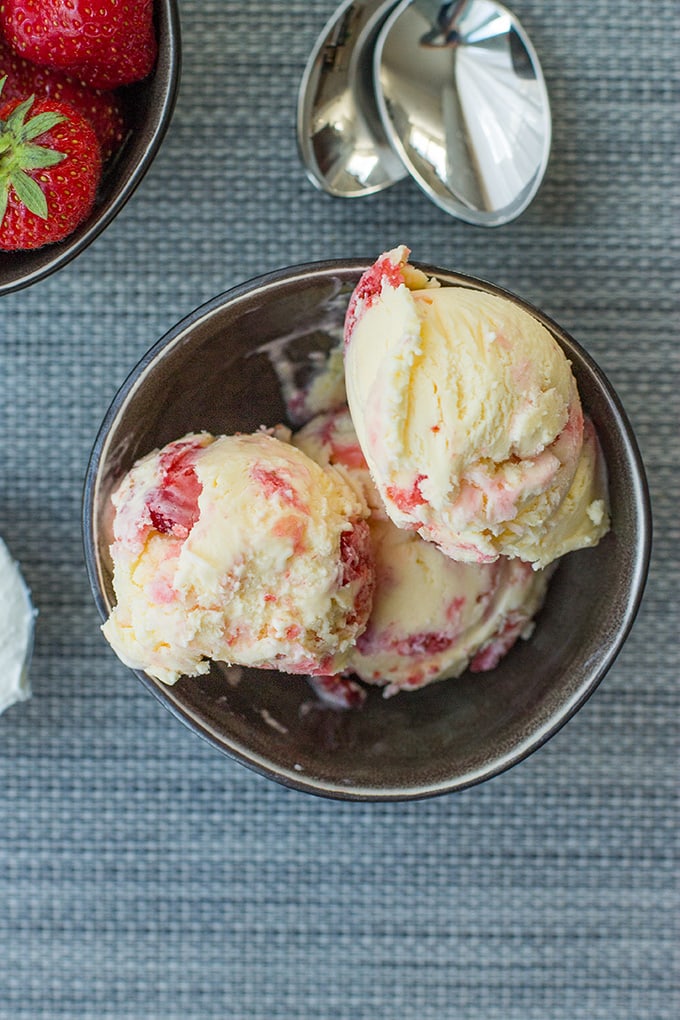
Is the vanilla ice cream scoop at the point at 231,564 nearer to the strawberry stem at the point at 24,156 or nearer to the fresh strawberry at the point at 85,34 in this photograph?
the strawberry stem at the point at 24,156

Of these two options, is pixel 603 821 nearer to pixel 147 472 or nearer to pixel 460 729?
pixel 460 729

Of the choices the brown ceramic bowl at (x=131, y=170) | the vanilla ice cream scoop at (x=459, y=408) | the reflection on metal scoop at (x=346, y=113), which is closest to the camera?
the vanilla ice cream scoop at (x=459, y=408)

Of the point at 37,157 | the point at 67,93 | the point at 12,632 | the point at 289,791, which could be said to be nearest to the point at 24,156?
the point at 37,157

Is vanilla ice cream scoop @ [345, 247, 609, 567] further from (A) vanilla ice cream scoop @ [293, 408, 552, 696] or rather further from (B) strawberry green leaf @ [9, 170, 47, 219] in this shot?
(B) strawberry green leaf @ [9, 170, 47, 219]

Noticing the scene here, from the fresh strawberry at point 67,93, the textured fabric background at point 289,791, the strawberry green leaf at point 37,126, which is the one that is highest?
the fresh strawberry at point 67,93

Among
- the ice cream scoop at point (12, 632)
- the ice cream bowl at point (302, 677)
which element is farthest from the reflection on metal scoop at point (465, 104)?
the ice cream scoop at point (12, 632)

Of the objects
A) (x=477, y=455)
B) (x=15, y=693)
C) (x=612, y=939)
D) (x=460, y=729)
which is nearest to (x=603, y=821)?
(x=612, y=939)

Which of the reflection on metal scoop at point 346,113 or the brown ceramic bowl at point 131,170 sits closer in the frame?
the brown ceramic bowl at point 131,170
